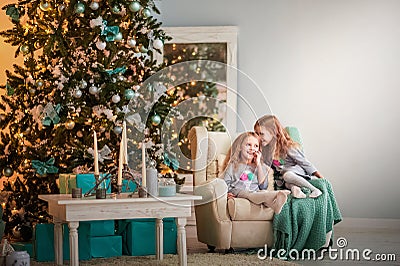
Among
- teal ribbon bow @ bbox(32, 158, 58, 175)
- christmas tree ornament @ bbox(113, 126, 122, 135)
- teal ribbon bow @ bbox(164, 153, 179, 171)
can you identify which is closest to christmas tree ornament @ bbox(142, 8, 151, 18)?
christmas tree ornament @ bbox(113, 126, 122, 135)

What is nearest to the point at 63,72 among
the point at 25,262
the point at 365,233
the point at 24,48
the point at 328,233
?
the point at 24,48

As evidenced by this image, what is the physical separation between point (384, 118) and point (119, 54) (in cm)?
274

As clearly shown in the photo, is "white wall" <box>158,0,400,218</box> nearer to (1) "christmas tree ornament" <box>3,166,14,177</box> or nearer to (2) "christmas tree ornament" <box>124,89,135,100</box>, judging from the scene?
(2) "christmas tree ornament" <box>124,89,135,100</box>

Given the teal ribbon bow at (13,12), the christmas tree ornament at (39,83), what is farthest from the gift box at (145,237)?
the teal ribbon bow at (13,12)

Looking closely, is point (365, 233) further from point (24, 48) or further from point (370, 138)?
point (24, 48)

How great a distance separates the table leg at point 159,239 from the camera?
4.62 m

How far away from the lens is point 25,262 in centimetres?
364

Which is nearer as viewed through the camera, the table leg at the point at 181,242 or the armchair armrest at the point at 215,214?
the table leg at the point at 181,242

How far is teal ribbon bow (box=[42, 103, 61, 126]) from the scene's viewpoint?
4.96 meters

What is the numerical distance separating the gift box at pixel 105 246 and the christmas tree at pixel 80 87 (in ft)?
1.53

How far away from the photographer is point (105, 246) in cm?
480

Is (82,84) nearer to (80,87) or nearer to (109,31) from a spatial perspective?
(80,87)

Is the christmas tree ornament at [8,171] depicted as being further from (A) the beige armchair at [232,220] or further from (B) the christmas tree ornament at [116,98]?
(A) the beige armchair at [232,220]

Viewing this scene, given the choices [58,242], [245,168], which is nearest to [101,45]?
[245,168]
